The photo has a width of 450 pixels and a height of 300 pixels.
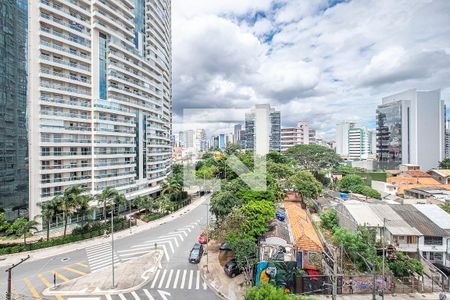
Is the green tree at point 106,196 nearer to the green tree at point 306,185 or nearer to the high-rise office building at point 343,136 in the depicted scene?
the green tree at point 306,185

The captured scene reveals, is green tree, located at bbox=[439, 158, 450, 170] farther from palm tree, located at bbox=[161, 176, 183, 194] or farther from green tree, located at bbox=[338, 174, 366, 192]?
palm tree, located at bbox=[161, 176, 183, 194]

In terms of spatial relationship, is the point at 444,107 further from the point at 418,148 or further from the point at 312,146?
the point at 312,146

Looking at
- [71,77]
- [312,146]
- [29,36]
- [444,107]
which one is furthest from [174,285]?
[444,107]

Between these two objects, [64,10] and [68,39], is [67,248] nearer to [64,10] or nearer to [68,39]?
[68,39]

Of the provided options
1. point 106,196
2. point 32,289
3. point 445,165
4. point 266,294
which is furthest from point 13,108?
point 445,165

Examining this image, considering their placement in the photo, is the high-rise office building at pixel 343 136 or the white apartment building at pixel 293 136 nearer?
the white apartment building at pixel 293 136

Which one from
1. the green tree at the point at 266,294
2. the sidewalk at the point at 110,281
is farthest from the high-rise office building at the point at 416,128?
the green tree at the point at 266,294
